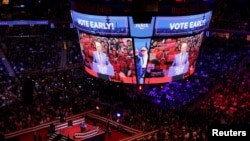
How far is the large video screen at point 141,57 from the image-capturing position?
2016cm

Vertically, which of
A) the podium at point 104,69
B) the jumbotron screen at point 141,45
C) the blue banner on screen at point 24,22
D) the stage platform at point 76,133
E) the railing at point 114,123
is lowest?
the railing at point 114,123

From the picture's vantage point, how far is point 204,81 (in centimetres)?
3152

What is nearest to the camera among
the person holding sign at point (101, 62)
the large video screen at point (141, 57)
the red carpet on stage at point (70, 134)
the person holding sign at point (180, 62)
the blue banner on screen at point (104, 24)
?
the blue banner on screen at point (104, 24)

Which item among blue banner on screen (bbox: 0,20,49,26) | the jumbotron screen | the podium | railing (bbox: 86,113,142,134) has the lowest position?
railing (bbox: 86,113,142,134)

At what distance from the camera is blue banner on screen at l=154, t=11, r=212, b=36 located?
1944cm

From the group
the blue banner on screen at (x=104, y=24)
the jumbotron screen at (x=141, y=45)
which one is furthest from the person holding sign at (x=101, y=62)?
the blue banner on screen at (x=104, y=24)

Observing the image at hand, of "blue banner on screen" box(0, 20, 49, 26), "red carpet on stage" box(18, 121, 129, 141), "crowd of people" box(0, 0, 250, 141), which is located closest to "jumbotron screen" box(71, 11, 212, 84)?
"crowd of people" box(0, 0, 250, 141)

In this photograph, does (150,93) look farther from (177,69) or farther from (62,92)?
(177,69)

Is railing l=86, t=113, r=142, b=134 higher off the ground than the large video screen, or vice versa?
the large video screen

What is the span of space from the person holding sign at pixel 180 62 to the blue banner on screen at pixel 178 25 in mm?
929

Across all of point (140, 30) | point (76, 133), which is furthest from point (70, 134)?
point (140, 30)

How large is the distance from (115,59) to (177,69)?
325 centimetres

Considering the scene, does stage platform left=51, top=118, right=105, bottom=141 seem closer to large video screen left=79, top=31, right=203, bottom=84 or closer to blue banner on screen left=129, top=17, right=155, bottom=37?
large video screen left=79, top=31, right=203, bottom=84

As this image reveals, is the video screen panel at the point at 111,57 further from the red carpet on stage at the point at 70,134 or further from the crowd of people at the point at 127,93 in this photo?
the red carpet on stage at the point at 70,134
